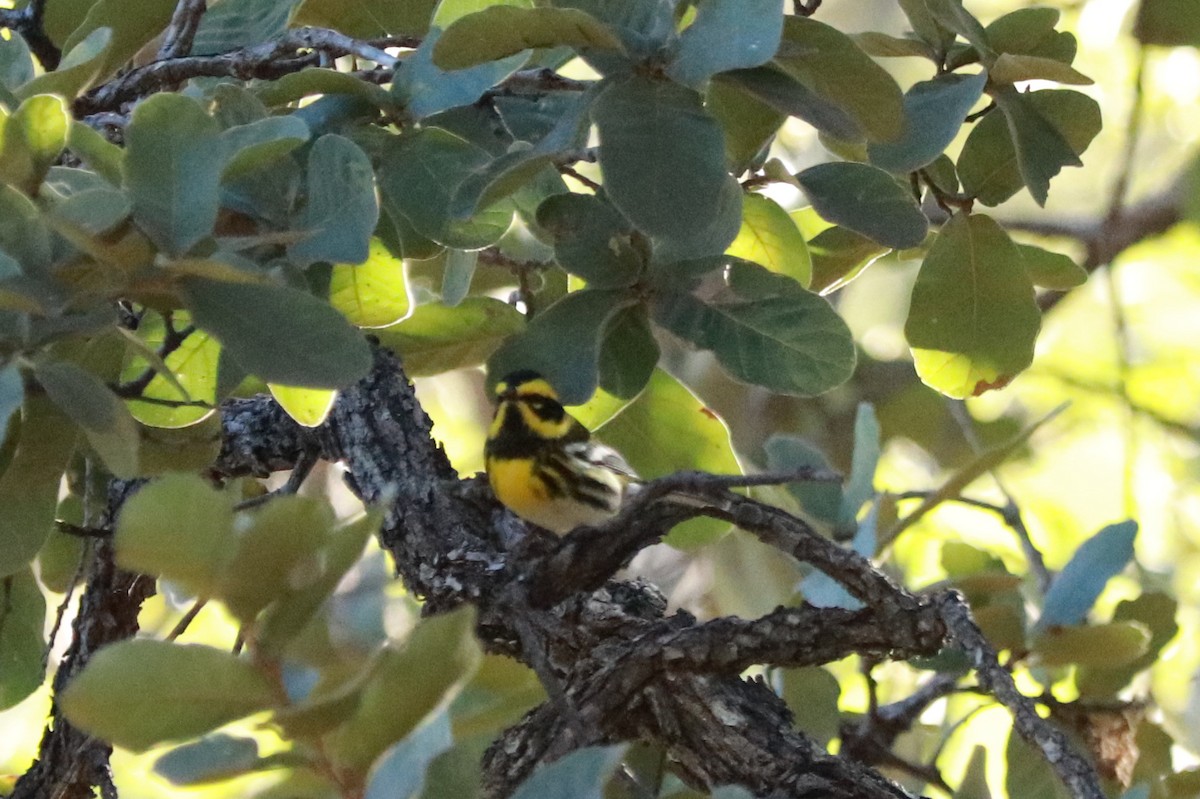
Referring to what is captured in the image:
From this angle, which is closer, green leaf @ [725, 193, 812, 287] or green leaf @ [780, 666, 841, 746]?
green leaf @ [725, 193, 812, 287]

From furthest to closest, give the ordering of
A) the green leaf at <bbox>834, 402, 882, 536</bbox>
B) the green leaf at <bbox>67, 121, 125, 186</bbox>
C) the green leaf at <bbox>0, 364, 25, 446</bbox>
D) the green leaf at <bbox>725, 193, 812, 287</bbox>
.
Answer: the green leaf at <bbox>834, 402, 882, 536</bbox> < the green leaf at <bbox>725, 193, 812, 287</bbox> < the green leaf at <bbox>67, 121, 125, 186</bbox> < the green leaf at <bbox>0, 364, 25, 446</bbox>

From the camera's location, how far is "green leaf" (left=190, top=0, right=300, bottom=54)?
126 centimetres

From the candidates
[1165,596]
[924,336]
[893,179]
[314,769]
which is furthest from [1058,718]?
[314,769]

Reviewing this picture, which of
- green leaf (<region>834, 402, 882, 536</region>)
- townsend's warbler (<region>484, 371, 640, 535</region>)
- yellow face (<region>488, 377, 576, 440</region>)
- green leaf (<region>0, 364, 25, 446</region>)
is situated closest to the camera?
green leaf (<region>0, 364, 25, 446</region>)

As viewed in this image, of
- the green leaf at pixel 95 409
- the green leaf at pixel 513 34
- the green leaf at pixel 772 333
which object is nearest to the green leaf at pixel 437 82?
the green leaf at pixel 513 34

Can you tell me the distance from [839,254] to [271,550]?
0.81 m

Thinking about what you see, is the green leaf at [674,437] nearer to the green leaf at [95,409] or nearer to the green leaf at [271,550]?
the green leaf at [95,409]

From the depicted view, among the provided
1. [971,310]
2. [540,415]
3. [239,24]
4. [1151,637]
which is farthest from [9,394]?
[1151,637]

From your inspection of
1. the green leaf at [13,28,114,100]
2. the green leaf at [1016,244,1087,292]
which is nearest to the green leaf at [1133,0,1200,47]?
the green leaf at [1016,244,1087,292]

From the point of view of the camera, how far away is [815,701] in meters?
1.45

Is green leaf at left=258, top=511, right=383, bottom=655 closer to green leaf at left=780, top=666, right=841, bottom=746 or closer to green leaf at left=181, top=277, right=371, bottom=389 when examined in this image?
green leaf at left=181, top=277, right=371, bottom=389

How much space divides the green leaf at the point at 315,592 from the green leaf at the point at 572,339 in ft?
1.43

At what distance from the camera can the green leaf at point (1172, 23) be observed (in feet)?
5.45

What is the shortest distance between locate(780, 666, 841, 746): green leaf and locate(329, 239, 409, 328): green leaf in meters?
0.62
